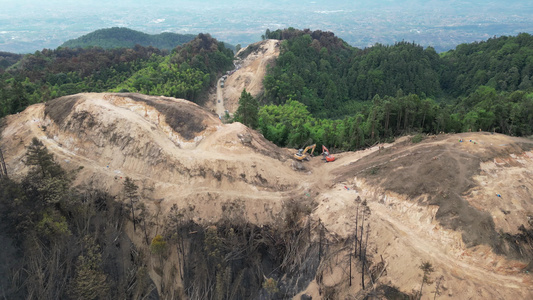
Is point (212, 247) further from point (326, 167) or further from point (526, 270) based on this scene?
point (526, 270)

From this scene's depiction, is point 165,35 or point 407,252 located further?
point 165,35

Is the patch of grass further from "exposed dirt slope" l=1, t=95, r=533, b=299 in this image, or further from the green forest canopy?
the green forest canopy

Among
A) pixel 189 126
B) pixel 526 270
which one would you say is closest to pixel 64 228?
pixel 189 126

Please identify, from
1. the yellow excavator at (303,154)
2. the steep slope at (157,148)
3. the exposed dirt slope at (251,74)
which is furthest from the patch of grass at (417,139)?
the exposed dirt slope at (251,74)

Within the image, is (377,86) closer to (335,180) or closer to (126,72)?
(335,180)

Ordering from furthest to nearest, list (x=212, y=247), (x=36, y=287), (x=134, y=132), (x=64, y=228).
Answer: (x=134, y=132) < (x=212, y=247) < (x=64, y=228) < (x=36, y=287)

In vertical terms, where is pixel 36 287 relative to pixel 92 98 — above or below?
below

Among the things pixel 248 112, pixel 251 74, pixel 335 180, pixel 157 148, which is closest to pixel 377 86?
pixel 251 74
